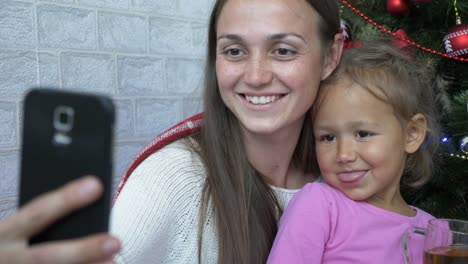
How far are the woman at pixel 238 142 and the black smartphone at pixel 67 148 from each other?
57 centimetres

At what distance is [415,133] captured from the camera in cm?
117

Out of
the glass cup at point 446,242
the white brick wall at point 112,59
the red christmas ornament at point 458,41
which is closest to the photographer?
the glass cup at point 446,242

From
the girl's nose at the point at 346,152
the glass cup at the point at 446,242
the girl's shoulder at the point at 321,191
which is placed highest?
the girl's nose at the point at 346,152

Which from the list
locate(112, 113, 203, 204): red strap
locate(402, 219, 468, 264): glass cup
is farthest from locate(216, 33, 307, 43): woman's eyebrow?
locate(402, 219, 468, 264): glass cup

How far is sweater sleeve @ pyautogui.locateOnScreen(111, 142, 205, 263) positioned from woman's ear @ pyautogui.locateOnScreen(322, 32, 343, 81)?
13.3 inches

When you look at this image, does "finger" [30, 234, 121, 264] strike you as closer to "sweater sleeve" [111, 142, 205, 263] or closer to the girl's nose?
"sweater sleeve" [111, 142, 205, 263]

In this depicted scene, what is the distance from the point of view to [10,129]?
1.60 m

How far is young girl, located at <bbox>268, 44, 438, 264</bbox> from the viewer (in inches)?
39.9

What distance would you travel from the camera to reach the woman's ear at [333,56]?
46.9 inches

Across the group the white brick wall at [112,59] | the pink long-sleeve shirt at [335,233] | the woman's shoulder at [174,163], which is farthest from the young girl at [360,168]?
the white brick wall at [112,59]

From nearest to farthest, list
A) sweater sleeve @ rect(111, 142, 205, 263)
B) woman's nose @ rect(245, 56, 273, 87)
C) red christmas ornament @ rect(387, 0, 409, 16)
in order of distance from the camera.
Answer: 1. sweater sleeve @ rect(111, 142, 205, 263)
2. woman's nose @ rect(245, 56, 273, 87)
3. red christmas ornament @ rect(387, 0, 409, 16)

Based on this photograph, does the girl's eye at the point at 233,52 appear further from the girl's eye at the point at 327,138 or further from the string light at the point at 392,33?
the string light at the point at 392,33

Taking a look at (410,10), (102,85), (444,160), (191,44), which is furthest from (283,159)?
(191,44)

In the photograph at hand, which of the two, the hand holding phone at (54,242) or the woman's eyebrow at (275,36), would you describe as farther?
the woman's eyebrow at (275,36)
